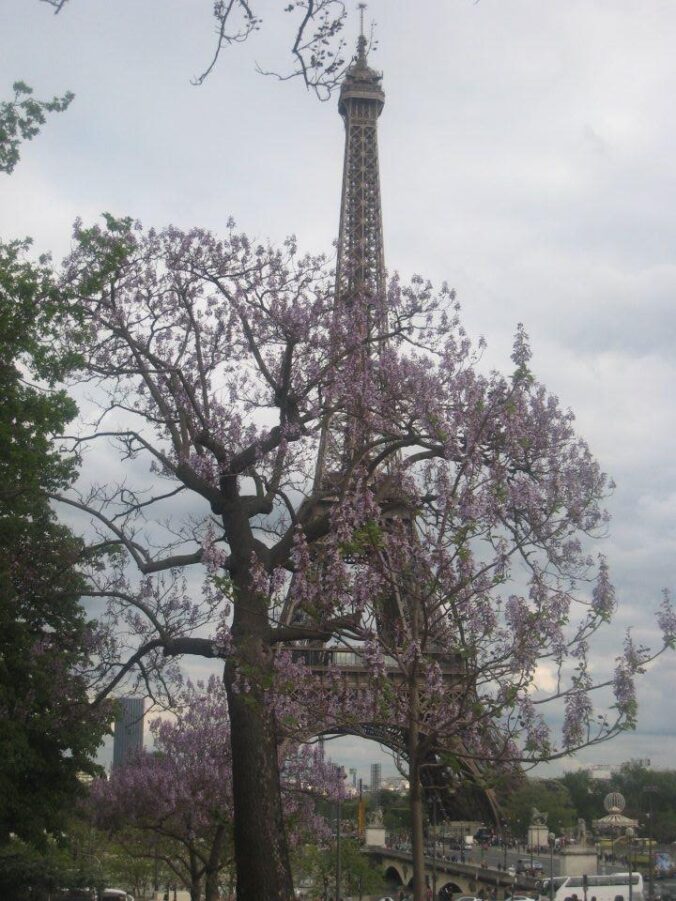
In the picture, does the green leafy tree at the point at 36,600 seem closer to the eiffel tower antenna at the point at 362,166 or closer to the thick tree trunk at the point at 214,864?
the thick tree trunk at the point at 214,864

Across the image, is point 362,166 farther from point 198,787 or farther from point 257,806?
point 257,806

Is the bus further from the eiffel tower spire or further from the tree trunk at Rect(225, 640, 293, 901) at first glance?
the tree trunk at Rect(225, 640, 293, 901)

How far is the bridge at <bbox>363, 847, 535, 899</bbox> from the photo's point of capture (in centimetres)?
4678

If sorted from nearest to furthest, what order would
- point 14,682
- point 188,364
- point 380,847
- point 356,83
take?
point 188,364 → point 14,682 → point 356,83 → point 380,847

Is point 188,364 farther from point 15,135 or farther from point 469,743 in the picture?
point 469,743

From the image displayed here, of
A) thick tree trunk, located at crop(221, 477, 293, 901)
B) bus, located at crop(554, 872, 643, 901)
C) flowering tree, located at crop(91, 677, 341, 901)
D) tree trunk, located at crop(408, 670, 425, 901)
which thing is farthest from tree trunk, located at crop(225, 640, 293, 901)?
bus, located at crop(554, 872, 643, 901)

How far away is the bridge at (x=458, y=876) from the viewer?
46.8 meters

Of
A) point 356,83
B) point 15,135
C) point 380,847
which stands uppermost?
point 356,83

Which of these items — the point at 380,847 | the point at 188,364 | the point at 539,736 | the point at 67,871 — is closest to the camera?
the point at 539,736

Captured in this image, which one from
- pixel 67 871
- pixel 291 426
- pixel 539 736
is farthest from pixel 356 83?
pixel 539 736

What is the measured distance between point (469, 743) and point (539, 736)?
1471 mm

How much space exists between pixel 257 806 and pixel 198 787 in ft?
53.7

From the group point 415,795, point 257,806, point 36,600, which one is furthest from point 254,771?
point 36,600

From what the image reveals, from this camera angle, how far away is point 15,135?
13.7 meters
